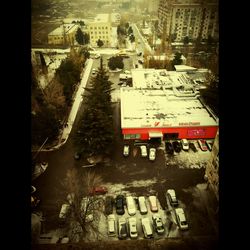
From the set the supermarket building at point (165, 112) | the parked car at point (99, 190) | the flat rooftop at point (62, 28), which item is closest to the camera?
the parked car at point (99, 190)

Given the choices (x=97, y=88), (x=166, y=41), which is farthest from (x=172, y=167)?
(x=166, y=41)

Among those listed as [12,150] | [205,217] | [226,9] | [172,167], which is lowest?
[205,217]

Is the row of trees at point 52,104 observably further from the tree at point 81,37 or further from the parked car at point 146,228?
the tree at point 81,37

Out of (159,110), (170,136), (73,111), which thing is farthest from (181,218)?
(73,111)

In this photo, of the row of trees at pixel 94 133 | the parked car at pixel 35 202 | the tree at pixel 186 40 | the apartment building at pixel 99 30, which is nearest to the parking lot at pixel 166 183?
the row of trees at pixel 94 133

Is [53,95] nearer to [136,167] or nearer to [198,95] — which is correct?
[136,167]

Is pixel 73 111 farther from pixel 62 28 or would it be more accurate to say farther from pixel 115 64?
pixel 62 28
